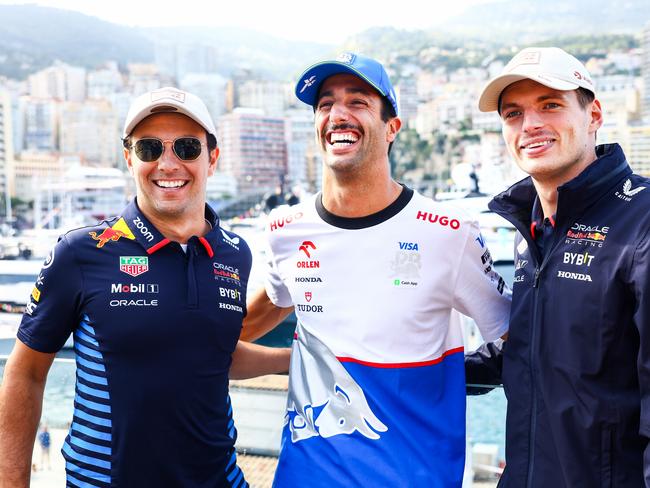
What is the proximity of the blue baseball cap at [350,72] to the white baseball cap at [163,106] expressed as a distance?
0.38m

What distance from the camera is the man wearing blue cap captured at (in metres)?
2.22

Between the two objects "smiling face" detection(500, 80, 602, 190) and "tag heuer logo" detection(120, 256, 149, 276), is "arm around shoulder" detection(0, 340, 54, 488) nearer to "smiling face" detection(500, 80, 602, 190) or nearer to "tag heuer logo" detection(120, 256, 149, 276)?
"tag heuer logo" detection(120, 256, 149, 276)

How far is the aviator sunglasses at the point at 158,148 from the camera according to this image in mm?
2330

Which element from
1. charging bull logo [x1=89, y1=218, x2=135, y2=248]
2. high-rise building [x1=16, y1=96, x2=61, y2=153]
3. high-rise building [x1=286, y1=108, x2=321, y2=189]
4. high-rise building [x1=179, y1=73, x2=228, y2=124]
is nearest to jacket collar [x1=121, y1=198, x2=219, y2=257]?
charging bull logo [x1=89, y1=218, x2=135, y2=248]

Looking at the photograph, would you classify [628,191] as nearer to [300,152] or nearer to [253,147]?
[253,147]

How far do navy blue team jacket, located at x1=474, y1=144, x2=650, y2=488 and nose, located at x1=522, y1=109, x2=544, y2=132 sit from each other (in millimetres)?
A: 202

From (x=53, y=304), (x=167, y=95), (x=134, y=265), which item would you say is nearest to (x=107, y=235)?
(x=134, y=265)

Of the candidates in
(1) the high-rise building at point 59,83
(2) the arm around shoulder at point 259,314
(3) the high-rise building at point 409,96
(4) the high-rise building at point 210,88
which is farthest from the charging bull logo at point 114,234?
(1) the high-rise building at point 59,83

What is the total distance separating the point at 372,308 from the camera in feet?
7.60

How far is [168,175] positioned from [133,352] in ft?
1.88

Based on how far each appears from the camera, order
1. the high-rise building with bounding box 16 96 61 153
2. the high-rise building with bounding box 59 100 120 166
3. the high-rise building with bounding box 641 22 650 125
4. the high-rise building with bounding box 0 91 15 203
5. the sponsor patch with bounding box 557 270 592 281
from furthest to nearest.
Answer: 1. the high-rise building with bounding box 16 96 61 153
2. the high-rise building with bounding box 59 100 120 166
3. the high-rise building with bounding box 641 22 650 125
4. the high-rise building with bounding box 0 91 15 203
5. the sponsor patch with bounding box 557 270 592 281

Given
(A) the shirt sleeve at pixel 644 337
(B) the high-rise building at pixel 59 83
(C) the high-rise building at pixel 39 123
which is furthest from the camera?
(B) the high-rise building at pixel 59 83

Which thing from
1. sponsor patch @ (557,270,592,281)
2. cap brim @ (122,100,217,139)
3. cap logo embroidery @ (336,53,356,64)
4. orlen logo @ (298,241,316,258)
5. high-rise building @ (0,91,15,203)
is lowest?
sponsor patch @ (557,270,592,281)

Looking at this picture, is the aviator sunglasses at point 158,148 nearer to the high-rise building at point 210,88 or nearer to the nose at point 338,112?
the nose at point 338,112
